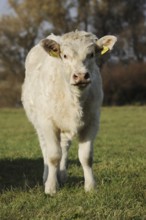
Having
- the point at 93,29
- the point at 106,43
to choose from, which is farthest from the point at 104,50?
the point at 93,29

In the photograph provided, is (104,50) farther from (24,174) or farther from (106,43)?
(24,174)

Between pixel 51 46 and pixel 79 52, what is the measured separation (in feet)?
1.98

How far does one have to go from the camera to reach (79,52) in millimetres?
6184

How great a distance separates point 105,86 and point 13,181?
3860 centimetres

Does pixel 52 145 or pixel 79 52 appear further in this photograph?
pixel 52 145

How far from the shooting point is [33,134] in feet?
59.1

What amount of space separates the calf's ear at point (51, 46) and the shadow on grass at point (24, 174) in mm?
1684

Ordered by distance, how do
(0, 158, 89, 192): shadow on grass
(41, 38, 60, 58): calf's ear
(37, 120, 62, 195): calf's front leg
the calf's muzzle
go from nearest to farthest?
the calf's muzzle → (41, 38, 60, 58): calf's ear → (37, 120, 62, 195): calf's front leg → (0, 158, 89, 192): shadow on grass

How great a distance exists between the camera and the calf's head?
19.5 ft

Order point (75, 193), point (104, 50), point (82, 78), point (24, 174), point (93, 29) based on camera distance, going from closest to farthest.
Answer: point (82, 78), point (75, 193), point (104, 50), point (24, 174), point (93, 29)

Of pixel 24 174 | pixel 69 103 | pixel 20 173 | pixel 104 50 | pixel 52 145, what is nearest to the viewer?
pixel 69 103

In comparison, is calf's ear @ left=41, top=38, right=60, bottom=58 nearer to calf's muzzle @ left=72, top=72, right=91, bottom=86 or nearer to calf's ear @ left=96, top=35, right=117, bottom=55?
calf's ear @ left=96, top=35, right=117, bottom=55

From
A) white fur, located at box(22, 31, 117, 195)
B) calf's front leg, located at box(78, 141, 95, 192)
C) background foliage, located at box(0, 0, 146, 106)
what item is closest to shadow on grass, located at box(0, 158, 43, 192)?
white fur, located at box(22, 31, 117, 195)

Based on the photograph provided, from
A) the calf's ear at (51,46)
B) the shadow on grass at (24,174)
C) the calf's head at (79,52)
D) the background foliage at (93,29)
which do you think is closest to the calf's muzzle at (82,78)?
the calf's head at (79,52)
